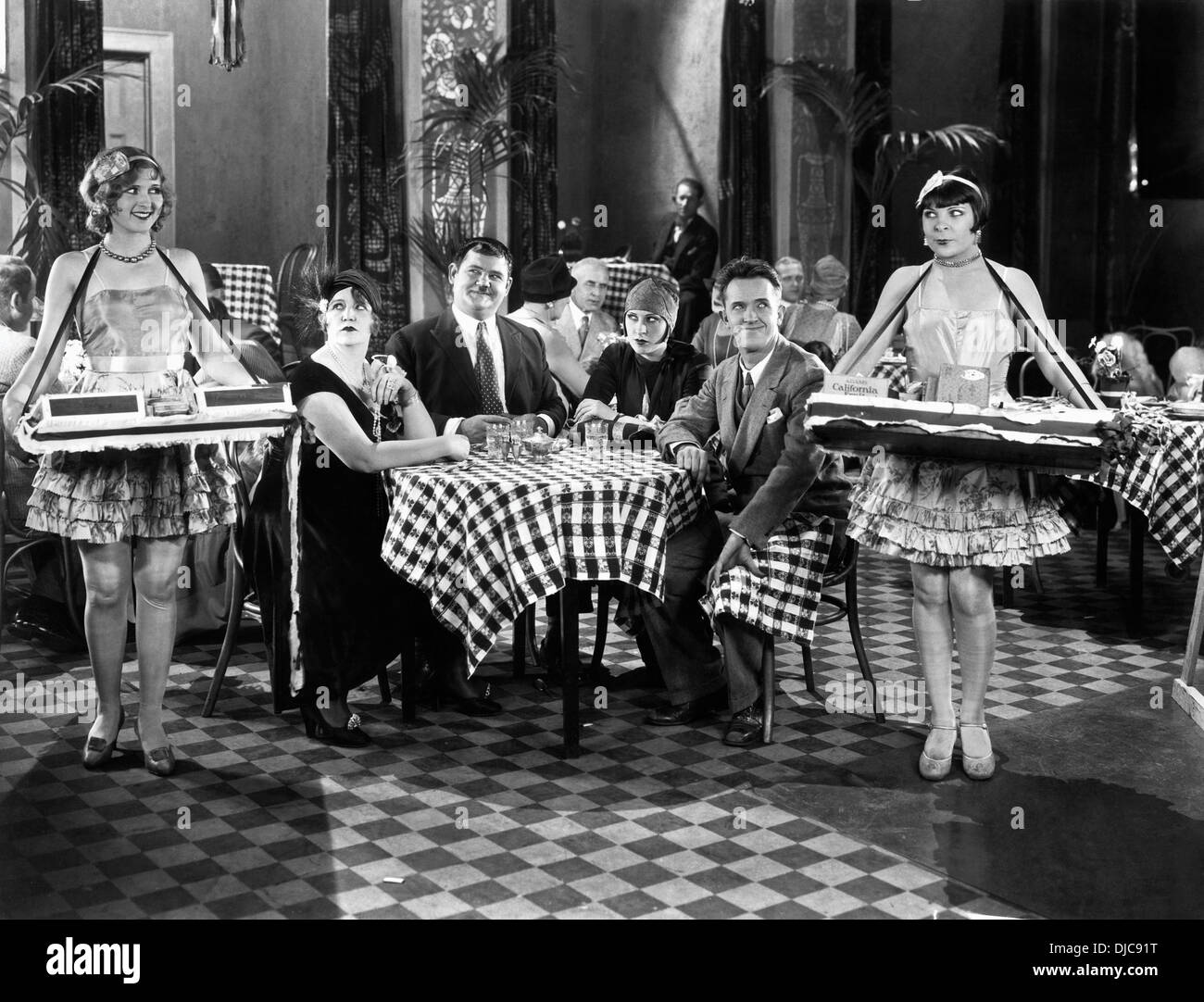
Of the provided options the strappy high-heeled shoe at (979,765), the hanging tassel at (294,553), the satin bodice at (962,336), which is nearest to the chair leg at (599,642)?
the hanging tassel at (294,553)

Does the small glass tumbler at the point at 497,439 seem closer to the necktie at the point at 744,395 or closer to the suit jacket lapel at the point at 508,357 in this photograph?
the suit jacket lapel at the point at 508,357

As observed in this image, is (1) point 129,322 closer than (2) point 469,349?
Yes

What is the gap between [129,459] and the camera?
413 centimetres

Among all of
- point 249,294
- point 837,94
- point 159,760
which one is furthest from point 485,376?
point 837,94

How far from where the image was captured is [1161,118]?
980 cm

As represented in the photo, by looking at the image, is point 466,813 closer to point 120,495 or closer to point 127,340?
point 120,495

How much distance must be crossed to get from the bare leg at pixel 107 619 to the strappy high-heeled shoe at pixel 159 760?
13 cm

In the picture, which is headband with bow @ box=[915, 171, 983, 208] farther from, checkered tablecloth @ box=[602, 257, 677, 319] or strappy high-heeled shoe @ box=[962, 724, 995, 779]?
checkered tablecloth @ box=[602, 257, 677, 319]

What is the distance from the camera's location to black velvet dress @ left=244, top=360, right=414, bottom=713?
448 centimetres

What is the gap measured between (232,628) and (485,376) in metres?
1.24

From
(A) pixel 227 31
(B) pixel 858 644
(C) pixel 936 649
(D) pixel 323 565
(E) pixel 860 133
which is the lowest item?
(B) pixel 858 644

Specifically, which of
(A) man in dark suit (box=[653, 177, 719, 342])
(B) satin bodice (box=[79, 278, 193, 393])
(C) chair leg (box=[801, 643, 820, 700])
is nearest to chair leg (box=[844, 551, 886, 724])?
(C) chair leg (box=[801, 643, 820, 700])
